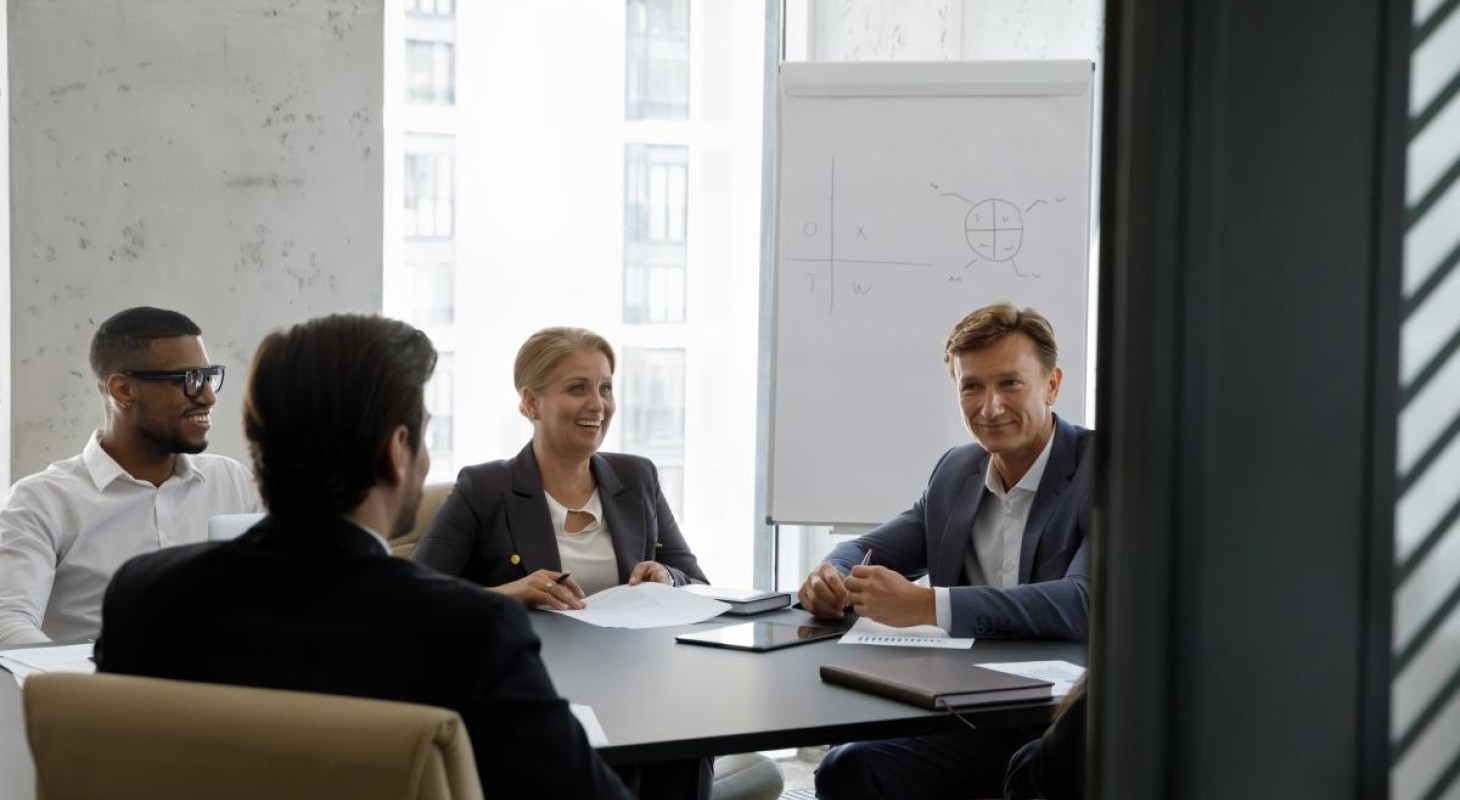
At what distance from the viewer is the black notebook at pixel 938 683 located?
1.98 m

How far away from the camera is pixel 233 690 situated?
121cm

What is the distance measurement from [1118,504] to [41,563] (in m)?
2.89

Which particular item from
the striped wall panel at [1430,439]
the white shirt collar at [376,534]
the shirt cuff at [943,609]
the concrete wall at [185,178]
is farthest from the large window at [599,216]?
the striped wall panel at [1430,439]

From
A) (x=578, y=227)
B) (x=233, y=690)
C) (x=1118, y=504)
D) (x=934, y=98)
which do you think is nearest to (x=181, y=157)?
(x=578, y=227)

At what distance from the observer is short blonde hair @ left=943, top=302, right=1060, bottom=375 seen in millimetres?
2836

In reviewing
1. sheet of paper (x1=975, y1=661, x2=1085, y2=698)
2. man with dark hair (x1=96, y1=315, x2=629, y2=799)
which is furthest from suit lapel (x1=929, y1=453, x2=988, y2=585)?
man with dark hair (x1=96, y1=315, x2=629, y2=799)

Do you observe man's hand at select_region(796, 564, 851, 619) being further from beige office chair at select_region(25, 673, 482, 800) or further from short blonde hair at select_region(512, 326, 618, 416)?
beige office chair at select_region(25, 673, 482, 800)

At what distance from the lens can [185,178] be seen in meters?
3.98

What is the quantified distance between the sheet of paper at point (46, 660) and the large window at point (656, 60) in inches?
112

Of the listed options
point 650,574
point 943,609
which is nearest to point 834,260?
point 650,574

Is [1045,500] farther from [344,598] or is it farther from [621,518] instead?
[344,598]

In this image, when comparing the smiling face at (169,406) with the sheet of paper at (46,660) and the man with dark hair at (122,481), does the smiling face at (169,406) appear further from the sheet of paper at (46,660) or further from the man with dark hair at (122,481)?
the sheet of paper at (46,660)

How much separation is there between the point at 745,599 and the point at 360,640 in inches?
59.1

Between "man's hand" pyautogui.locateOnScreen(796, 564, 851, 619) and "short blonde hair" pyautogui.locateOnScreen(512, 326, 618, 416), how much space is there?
0.87 meters
